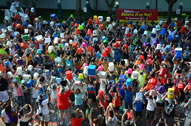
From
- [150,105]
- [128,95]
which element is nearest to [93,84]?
[128,95]

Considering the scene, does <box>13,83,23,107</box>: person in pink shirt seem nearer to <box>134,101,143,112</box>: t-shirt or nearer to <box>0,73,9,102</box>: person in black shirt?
<box>0,73,9,102</box>: person in black shirt

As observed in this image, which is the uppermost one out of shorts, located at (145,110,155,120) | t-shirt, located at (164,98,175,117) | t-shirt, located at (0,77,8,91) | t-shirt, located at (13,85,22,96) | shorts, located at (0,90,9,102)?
t-shirt, located at (0,77,8,91)

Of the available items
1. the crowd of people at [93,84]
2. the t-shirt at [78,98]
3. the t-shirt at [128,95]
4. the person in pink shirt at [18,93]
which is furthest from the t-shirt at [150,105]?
the person in pink shirt at [18,93]

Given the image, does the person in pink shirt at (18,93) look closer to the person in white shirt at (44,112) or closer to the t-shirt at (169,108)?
the person in white shirt at (44,112)

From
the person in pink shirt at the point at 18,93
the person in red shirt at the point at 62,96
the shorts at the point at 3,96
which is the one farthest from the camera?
the shorts at the point at 3,96

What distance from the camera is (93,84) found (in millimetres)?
8656

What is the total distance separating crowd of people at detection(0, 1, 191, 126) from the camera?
25.5 ft

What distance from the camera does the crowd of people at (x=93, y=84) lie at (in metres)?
7.76

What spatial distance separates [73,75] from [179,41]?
23.5 feet

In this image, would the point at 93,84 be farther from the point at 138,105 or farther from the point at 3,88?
the point at 3,88

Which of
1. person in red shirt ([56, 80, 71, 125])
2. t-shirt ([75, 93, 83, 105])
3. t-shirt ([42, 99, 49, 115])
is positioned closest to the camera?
t-shirt ([42, 99, 49, 115])

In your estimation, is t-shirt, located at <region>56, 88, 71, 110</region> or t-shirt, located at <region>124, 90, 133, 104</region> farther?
t-shirt, located at <region>124, 90, 133, 104</region>

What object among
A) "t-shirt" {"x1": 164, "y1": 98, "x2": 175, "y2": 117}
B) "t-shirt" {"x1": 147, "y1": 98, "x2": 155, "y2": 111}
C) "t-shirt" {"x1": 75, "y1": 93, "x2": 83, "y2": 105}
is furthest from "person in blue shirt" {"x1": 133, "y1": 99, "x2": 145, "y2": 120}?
"t-shirt" {"x1": 75, "y1": 93, "x2": 83, "y2": 105}

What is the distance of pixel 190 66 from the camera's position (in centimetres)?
1014
